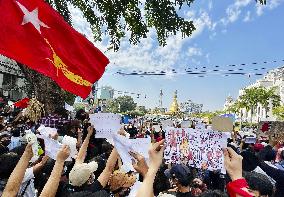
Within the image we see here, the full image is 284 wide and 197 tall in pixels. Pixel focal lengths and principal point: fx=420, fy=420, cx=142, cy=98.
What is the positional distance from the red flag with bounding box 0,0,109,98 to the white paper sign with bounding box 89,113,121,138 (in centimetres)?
36

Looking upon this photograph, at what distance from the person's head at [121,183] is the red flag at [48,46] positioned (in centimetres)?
120

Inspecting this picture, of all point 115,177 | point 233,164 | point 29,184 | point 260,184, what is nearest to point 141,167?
point 233,164

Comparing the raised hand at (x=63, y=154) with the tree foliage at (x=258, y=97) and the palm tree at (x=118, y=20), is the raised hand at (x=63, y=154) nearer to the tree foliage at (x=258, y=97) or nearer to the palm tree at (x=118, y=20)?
the palm tree at (x=118, y=20)

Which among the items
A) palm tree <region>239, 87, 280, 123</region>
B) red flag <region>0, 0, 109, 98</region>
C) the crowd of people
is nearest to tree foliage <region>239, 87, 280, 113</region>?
palm tree <region>239, 87, 280, 123</region>

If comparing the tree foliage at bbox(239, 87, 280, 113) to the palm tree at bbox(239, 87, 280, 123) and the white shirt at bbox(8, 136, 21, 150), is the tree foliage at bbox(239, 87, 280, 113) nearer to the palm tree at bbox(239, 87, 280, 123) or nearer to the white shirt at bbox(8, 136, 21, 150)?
the palm tree at bbox(239, 87, 280, 123)

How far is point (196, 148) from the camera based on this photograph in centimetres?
443

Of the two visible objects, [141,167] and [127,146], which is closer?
[141,167]

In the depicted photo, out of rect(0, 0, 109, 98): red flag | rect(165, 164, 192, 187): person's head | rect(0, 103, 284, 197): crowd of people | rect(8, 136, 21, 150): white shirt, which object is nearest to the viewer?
rect(0, 103, 284, 197): crowd of people

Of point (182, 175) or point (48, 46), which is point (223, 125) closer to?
point (182, 175)

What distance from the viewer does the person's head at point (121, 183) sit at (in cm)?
388

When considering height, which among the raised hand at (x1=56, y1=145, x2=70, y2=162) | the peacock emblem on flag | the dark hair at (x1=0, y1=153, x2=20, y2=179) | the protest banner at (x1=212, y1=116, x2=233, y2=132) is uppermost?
the peacock emblem on flag

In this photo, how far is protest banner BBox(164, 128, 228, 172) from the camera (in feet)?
14.3

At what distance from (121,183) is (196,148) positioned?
0.97m

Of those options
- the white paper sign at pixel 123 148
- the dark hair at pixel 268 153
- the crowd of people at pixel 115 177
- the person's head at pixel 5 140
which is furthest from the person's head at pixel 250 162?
the person's head at pixel 5 140
